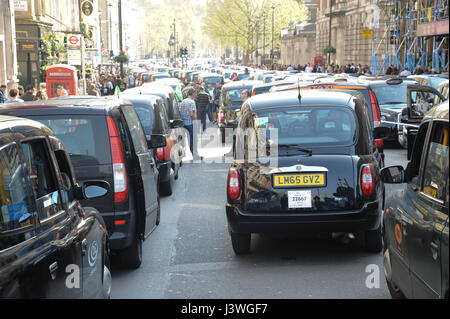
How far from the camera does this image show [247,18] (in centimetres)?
9975

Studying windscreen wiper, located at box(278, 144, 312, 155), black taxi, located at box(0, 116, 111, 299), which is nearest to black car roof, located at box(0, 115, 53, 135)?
black taxi, located at box(0, 116, 111, 299)

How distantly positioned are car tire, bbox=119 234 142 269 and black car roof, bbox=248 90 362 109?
2.00 m

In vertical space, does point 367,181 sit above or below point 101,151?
below

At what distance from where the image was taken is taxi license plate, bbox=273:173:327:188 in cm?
739

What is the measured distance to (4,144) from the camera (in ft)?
12.5

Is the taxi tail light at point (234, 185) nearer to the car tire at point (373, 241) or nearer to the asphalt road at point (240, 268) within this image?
the asphalt road at point (240, 268)

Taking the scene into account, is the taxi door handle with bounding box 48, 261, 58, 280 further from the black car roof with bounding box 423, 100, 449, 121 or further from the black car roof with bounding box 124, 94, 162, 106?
the black car roof with bounding box 124, 94, 162, 106

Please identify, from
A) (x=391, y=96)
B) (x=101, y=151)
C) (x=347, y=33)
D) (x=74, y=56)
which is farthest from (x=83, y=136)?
(x=347, y=33)

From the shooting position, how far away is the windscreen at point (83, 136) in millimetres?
7047

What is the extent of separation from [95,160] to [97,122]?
35 cm

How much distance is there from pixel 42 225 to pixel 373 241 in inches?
174

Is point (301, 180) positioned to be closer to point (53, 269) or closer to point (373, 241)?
point (373, 241)

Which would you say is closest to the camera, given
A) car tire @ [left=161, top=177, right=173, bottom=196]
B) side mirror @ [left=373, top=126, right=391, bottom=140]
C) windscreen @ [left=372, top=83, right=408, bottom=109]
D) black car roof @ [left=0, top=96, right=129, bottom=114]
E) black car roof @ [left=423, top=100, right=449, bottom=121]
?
black car roof @ [left=423, top=100, right=449, bottom=121]

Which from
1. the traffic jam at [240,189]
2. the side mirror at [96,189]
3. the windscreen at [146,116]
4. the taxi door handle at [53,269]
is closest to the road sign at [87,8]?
the windscreen at [146,116]
